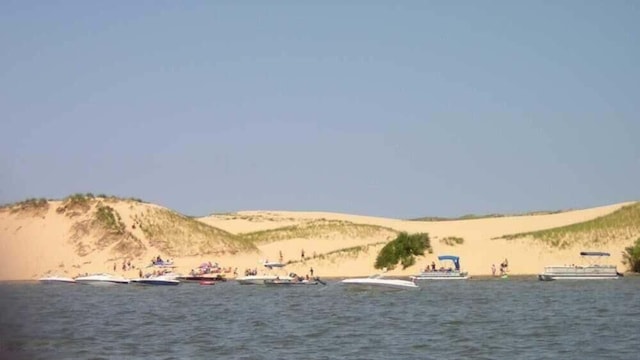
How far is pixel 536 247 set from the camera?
79.7 metres

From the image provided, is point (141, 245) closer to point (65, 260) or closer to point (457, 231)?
point (65, 260)

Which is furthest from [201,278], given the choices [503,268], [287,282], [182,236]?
[503,268]

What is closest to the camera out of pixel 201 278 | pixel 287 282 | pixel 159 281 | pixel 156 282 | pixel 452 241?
pixel 287 282

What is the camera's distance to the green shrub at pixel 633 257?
2857 inches

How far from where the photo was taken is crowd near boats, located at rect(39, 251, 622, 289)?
6656 centimetres

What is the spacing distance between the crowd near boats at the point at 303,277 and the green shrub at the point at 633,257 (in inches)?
62.9

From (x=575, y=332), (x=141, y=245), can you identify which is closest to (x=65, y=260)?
(x=141, y=245)

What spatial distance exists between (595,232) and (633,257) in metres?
6.42

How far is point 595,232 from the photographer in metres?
79.0

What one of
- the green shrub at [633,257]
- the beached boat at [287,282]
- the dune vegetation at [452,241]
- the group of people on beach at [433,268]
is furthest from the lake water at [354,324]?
the dune vegetation at [452,241]

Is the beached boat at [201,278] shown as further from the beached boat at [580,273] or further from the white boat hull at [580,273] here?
the white boat hull at [580,273]

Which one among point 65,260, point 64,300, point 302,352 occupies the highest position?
point 65,260

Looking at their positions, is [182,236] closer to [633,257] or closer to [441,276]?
[441,276]

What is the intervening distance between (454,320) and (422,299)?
1296 centimetres
